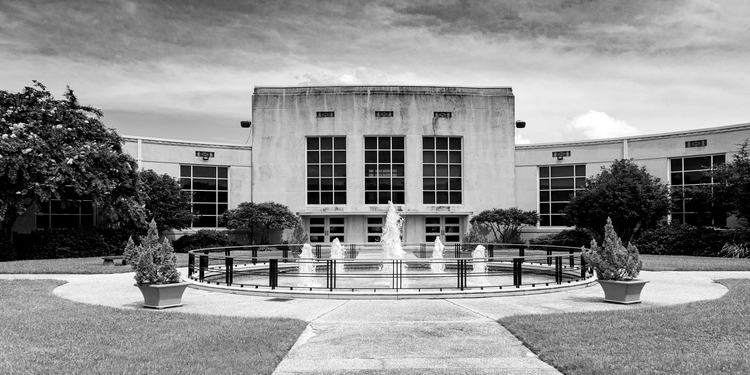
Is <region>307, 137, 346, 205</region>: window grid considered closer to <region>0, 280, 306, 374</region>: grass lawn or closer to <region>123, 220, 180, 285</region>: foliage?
<region>123, 220, 180, 285</region>: foliage

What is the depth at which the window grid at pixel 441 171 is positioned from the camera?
44019mm

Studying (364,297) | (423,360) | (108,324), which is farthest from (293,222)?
(423,360)

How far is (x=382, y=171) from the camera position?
1726 inches

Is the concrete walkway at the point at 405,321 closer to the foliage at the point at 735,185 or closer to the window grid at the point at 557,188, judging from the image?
the foliage at the point at 735,185

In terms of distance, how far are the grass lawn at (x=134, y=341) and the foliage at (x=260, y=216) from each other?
85.2 ft

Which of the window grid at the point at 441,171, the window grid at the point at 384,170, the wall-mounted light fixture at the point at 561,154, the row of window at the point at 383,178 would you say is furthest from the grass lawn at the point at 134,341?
the wall-mounted light fixture at the point at 561,154

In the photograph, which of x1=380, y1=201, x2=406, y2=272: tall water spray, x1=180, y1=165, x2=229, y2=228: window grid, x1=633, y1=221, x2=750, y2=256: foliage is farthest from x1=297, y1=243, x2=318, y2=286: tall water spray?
x1=633, y1=221, x2=750, y2=256: foliage

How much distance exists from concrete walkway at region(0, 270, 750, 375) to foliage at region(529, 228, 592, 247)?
18.9 metres

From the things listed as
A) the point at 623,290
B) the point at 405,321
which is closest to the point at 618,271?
the point at 623,290

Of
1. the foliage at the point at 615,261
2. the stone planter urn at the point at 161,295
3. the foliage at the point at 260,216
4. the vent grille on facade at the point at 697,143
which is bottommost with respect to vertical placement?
the stone planter urn at the point at 161,295

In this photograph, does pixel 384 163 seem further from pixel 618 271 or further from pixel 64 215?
pixel 618 271

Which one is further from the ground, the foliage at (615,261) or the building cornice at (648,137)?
the building cornice at (648,137)

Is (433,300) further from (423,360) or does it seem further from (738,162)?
(738,162)

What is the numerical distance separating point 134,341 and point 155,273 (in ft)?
14.0
